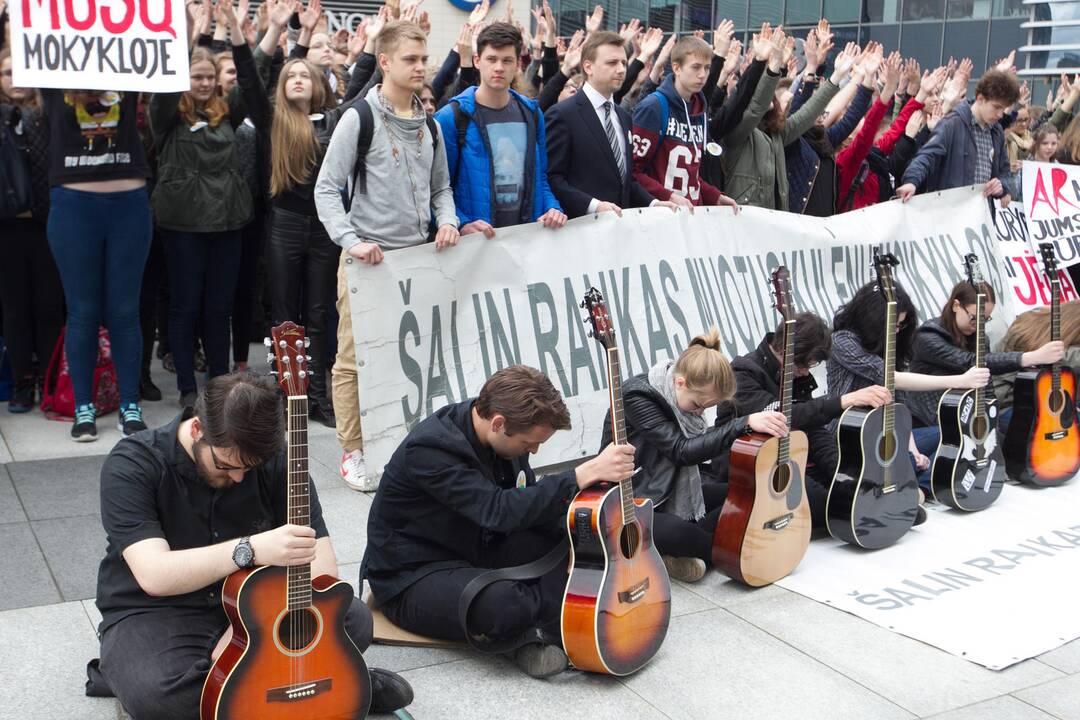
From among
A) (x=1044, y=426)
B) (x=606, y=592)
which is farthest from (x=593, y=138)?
(x=606, y=592)

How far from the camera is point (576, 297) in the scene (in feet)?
20.5

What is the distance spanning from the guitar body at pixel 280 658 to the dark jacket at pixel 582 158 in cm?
355

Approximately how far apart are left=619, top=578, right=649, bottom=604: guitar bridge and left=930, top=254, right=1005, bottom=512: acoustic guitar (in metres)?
2.46

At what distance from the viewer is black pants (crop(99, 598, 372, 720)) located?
3203mm

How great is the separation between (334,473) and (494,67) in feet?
7.03

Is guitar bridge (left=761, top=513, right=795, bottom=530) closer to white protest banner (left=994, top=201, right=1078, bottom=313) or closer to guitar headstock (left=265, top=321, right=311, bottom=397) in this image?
guitar headstock (left=265, top=321, right=311, bottom=397)

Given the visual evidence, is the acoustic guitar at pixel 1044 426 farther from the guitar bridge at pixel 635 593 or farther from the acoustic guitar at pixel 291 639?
the acoustic guitar at pixel 291 639

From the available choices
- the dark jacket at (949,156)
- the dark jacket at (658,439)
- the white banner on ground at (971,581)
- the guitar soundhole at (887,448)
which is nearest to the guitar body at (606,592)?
the dark jacket at (658,439)

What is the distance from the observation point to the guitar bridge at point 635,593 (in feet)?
12.8

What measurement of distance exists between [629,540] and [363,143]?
2503 mm

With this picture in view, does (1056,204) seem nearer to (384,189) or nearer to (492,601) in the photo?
(384,189)

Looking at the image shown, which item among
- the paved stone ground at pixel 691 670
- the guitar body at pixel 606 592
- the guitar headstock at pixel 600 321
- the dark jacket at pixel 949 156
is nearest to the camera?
the paved stone ground at pixel 691 670

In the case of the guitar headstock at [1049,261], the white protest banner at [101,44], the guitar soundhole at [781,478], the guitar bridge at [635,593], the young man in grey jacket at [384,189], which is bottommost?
the guitar bridge at [635,593]

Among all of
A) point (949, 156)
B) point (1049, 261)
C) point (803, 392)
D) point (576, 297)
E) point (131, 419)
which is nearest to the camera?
point (803, 392)
